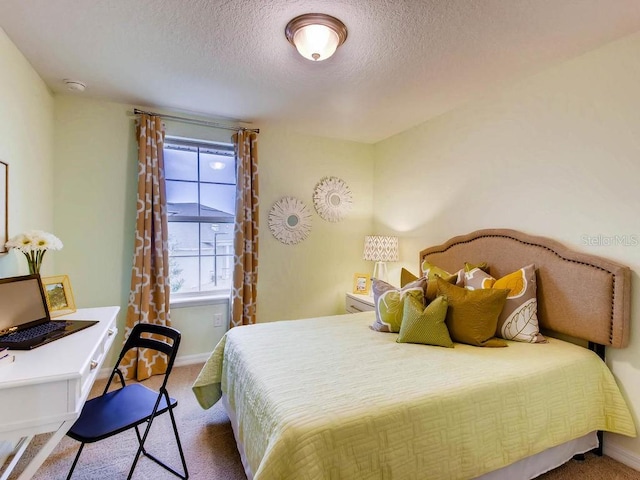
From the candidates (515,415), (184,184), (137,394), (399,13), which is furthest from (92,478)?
(399,13)

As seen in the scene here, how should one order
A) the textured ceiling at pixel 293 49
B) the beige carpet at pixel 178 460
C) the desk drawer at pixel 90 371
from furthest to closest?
the beige carpet at pixel 178 460
the textured ceiling at pixel 293 49
the desk drawer at pixel 90 371

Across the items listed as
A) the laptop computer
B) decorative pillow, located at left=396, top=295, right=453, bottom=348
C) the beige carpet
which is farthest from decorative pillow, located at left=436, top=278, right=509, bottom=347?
the laptop computer

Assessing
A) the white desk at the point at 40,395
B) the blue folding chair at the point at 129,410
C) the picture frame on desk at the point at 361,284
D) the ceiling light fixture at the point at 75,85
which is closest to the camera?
the white desk at the point at 40,395

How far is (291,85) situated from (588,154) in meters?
2.00

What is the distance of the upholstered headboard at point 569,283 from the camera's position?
1.74 m

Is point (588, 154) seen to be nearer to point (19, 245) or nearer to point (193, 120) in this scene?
point (193, 120)

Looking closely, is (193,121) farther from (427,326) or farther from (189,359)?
(427,326)

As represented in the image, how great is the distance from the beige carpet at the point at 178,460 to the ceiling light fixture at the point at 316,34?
2333 millimetres

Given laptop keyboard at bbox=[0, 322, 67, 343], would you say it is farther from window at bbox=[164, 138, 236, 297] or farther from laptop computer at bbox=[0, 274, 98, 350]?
window at bbox=[164, 138, 236, 297]

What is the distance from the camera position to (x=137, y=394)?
169cm

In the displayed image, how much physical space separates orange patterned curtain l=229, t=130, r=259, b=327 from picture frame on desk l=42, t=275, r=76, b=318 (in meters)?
1.38

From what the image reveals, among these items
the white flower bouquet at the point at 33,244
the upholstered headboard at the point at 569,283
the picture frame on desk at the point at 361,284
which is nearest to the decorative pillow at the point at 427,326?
the upholstered headboard at the point at 569,283

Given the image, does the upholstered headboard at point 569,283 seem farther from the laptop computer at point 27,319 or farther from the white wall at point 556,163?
the laptop computer at point 27,319

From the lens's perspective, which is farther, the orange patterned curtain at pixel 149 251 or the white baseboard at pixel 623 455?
the orange patterned curtain at pixel 149 251
